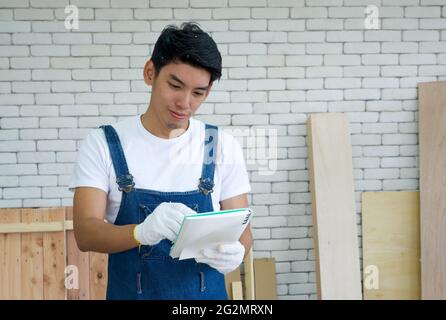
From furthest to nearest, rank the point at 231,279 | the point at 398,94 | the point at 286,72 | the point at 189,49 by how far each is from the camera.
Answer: the point at 398,94
the point at 286,72
the point at 231,279
the point at 189,49

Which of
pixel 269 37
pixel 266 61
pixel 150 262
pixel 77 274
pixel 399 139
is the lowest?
pixel 77 274

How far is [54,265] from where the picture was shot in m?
3.65

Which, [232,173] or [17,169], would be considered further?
[17,169]

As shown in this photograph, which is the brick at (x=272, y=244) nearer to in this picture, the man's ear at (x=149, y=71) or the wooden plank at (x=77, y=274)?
the wooden plank at (x=77, y=274)

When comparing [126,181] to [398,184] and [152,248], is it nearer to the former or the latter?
[152,248]

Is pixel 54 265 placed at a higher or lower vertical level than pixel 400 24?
lower

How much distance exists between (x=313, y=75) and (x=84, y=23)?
63.3 inches

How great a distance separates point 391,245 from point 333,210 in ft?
1.77

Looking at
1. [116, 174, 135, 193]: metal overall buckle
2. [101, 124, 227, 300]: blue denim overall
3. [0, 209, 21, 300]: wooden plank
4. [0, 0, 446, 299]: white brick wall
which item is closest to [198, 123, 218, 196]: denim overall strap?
[101, 124, 227, 300]: blue denim overall

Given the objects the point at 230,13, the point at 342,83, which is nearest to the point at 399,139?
the point at 342,83

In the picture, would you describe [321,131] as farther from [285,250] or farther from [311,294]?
[311,294]

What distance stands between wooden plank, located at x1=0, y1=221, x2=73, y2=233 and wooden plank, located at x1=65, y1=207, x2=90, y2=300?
A: 0.37 feet

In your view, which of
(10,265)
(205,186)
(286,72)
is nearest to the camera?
(205,186)
